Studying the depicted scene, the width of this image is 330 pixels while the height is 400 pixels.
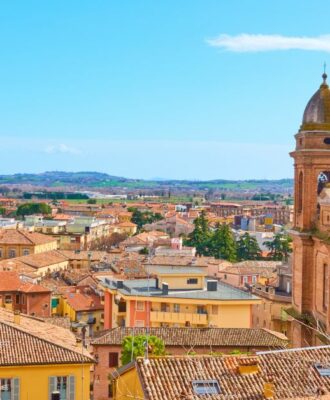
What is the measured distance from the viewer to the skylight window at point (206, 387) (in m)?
16.4

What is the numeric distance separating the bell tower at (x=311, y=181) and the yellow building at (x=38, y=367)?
38.0 ft

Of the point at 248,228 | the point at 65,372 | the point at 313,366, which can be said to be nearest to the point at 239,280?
the point at 65,372

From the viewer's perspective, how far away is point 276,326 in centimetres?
4869

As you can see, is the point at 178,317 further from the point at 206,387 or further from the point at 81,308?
the point at 206,387

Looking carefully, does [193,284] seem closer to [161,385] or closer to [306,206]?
[306,206]

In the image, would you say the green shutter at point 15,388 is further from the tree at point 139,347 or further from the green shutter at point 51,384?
the tree at point 139,347

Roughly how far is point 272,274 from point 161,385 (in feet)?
165

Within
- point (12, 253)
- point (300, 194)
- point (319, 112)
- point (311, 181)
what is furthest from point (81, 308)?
point (12, 253)

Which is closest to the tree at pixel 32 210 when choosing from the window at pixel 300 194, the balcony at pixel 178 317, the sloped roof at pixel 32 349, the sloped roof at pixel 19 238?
the sloped roof at pixel 19 238

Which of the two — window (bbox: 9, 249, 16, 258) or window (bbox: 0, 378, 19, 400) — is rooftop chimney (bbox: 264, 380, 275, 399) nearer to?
window (bbox: 0, 378, 19, 400)

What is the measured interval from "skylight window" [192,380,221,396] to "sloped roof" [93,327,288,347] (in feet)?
57.0

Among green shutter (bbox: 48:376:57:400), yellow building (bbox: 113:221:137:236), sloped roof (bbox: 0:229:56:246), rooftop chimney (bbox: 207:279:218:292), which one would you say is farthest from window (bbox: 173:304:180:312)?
yellow building (bbox: 113:221:137:236)

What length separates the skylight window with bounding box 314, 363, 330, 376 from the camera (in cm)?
1733

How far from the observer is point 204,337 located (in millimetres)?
35031
